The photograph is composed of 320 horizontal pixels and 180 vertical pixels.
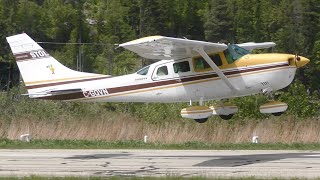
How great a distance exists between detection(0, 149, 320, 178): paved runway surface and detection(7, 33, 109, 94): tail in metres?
2.54

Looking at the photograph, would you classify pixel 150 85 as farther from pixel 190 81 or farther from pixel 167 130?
pixel 167 130

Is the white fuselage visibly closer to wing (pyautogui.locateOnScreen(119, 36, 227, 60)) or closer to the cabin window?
the cabin window

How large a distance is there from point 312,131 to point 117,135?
7.44 m

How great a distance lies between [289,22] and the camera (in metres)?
91.6

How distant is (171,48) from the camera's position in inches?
1024

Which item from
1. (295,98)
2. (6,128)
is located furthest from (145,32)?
(6,128)

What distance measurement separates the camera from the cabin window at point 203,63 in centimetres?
2656

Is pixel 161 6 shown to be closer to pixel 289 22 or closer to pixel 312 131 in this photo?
pixel 289 22

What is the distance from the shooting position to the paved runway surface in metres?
21.1

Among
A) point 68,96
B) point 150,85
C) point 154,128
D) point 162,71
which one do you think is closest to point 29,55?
point 68,96

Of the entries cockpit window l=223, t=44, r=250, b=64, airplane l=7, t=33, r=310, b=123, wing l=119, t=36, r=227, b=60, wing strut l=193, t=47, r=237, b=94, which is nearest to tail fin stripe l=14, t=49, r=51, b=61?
airplane l=7, t=33, r=310, b=123

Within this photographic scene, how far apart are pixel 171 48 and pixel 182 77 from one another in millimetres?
1293

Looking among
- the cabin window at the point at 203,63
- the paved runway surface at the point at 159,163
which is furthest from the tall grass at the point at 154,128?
the cabin window at the point at 203,63

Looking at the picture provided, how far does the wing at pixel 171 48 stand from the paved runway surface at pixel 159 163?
310 cm
